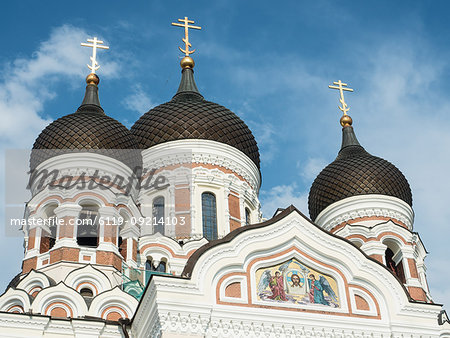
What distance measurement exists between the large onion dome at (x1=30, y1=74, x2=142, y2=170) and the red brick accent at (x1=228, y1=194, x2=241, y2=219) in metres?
2.73

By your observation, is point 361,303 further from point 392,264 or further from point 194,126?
point 194,126

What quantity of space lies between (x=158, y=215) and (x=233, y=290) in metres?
7.14

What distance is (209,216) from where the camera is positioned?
1947cm

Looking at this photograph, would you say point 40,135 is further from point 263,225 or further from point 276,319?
point 276,319

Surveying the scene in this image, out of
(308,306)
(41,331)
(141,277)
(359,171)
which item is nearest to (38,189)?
(141,277)

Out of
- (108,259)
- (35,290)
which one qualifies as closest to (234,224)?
(108,259)

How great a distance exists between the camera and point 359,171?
21.3 metres

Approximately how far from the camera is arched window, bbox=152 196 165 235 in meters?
19.3

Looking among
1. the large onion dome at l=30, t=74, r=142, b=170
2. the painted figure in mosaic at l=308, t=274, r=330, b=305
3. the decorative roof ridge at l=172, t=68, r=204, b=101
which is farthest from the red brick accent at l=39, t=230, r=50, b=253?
the decorative roof ridge at l=172, t=68, r=204, b=101

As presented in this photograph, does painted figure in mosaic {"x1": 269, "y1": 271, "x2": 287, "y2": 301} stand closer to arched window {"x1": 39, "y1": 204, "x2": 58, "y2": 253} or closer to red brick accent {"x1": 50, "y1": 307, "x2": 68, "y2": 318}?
red brick accent {"x1": 50, "y1": 307, "x2": 68, "y2": 318}

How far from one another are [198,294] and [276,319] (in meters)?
1.38

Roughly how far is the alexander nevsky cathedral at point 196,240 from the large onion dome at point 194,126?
1.6 inches

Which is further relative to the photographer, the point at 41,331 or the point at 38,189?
the point at 38,189

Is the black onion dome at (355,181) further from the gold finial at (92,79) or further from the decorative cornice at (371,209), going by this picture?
the gold finial at (92,79)
